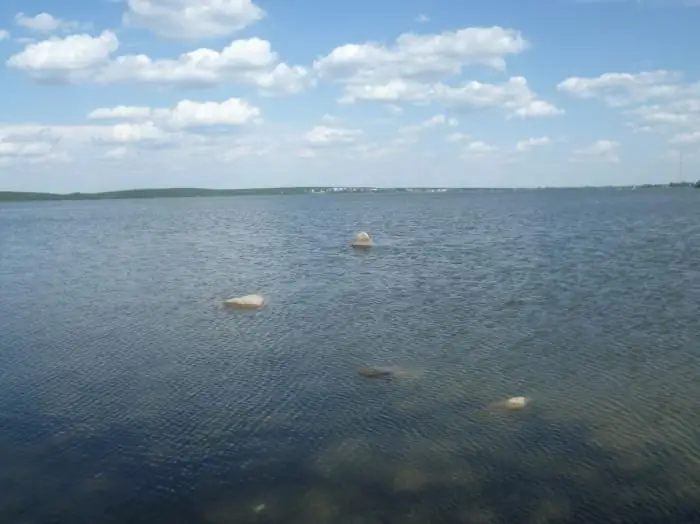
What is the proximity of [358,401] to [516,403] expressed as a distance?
5054 mm

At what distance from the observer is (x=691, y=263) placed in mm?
45062

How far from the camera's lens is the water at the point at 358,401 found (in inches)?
588

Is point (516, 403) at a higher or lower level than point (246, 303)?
lower

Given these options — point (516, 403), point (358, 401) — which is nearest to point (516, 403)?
point (516, 403)

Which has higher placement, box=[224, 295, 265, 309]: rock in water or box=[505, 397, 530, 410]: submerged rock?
box=[224, 295, 265, 309]: rock in water

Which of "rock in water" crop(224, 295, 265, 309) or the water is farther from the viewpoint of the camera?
"rock in water" crop(224, 295, 265, 309)

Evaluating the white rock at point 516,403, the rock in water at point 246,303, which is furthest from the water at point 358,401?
the rock in water at point 246,303

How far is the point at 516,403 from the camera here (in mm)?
19922

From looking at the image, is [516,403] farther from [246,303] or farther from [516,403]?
[246,303]

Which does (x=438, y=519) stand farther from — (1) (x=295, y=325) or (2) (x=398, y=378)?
(1) (x=295, y=325)

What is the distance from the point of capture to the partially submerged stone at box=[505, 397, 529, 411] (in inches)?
778

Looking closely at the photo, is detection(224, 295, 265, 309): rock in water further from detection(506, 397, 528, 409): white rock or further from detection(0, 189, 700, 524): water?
detection(506, 397, 528, 409): white rock

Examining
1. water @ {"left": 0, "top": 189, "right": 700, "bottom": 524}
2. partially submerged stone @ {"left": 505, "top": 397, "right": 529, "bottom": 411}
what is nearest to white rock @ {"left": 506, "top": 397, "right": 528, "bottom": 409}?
partially submerged stone @ {"left": 505, "top": 397, "right": 529, "bottom": 411}

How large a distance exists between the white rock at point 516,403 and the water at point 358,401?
0.96ft
